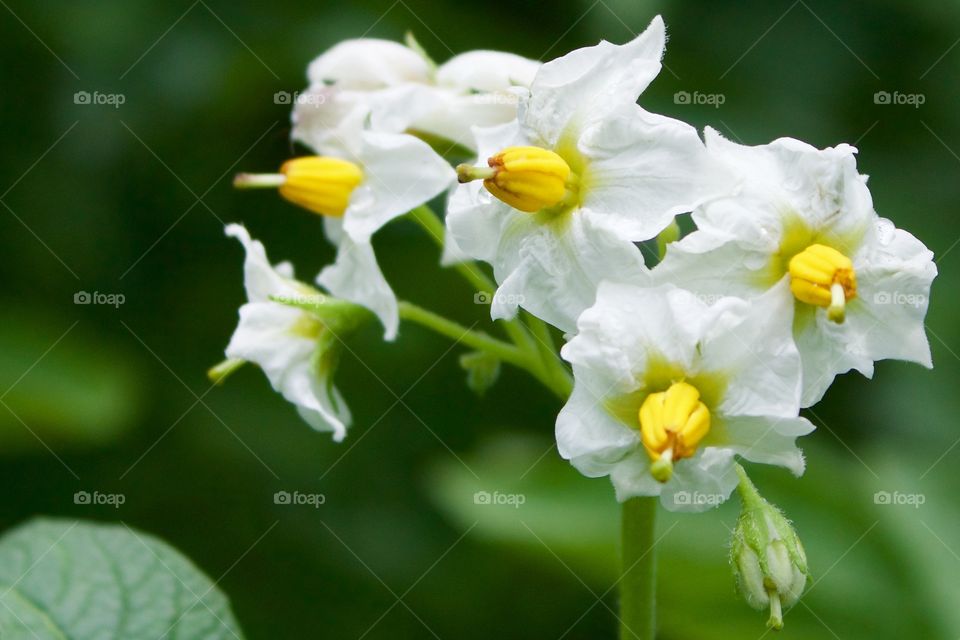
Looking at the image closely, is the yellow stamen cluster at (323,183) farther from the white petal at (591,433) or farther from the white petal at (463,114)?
the white petal at (591,433)

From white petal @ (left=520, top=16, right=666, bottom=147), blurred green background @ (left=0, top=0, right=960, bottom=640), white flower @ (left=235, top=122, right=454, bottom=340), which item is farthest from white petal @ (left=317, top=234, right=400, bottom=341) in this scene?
blurred green background @ (left=0, top=0, right=960, bottom=640)

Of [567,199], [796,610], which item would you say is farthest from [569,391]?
[796,610]

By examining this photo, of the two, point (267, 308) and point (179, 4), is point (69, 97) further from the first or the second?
point (267, 308)

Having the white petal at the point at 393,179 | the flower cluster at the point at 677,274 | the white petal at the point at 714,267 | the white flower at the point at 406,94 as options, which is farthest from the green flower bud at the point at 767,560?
the white flower at the point at 406,94

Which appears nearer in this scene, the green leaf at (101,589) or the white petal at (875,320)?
the white petal at (875,320)

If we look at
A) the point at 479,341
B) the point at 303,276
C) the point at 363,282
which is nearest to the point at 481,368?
the point at 479,341

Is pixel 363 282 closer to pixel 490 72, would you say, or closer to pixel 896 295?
pixel 490 72
